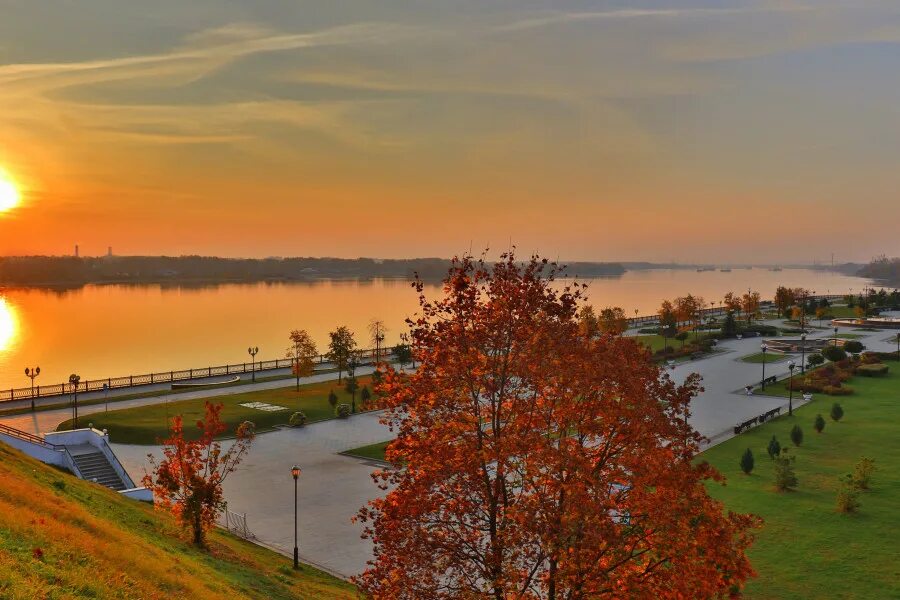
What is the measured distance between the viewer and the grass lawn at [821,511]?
720 inches

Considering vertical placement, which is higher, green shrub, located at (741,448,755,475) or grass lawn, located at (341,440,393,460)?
green shrub, located at (741,448,755,475)

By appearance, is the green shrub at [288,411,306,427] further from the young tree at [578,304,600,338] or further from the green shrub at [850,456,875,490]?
the green shrub at [850,456,875,490]

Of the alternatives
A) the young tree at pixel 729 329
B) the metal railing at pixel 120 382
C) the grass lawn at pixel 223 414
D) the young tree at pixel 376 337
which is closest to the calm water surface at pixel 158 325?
the young tree at pixel 376 337

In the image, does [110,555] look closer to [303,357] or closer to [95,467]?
[95,467]

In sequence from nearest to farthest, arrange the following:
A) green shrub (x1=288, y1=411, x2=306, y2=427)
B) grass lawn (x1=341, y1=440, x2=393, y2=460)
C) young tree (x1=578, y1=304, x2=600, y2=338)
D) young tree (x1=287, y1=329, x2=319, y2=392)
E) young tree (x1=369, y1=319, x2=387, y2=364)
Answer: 1. young tree (x1=578, y1=304, x2=600, y2=338)
2. grass lawn (x1=341, y1=440, x2=393, y2=460)
3. green shrub (x1=288, y1=411, x2=306, y2=427)
4. young tree (x1=287, y1=329, x2=319, y2=392)
5. young tree (x1=369, y1=319, x2=387, y2=364)

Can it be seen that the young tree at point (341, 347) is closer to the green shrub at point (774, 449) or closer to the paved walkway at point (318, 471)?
the paved walkway at point (318, 471)

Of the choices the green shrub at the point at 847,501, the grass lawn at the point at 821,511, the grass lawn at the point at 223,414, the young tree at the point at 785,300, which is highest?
the young tree at the point at 785,300

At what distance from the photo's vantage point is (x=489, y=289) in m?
11.5

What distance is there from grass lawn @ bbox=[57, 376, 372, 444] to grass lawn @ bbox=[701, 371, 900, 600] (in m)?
24.7

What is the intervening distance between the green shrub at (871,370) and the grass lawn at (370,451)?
4241cm

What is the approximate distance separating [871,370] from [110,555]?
191 ft

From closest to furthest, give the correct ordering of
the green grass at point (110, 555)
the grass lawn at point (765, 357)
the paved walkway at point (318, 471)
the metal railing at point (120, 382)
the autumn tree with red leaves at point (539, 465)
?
1. the autumn tree with red leaves at point (539, 465)
2. the green grass at point (110, 555)
3. the paved walkway at point (318, 471)
4. the metal railing at point (120, 382)
5. the grass lawn at point (765, 357)

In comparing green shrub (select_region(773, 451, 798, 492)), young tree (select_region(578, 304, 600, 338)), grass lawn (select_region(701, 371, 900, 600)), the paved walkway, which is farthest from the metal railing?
green shrub (select_region(773, 451, 798, 492))

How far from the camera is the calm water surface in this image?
71812 mm
